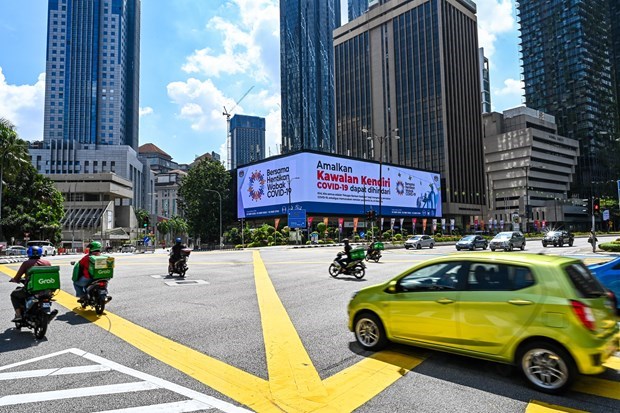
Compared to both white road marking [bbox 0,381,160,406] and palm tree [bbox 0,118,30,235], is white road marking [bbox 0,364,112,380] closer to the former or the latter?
white road marking [bbox 0,381,160,406]

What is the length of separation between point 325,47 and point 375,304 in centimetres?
17605

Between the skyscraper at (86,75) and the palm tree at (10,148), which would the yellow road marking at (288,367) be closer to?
the palm tree at (10,148)

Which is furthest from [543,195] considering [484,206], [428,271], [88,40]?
[88,40]

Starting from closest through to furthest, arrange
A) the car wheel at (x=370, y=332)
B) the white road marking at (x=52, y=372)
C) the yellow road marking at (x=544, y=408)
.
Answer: the yellow road marking at (x=544, y=408) < the white road marking at (x=52, y=372) < the car wheel at (x=370, y=332)

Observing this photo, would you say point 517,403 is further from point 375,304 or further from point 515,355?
point 375,304

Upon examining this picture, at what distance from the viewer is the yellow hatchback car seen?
13.9ft

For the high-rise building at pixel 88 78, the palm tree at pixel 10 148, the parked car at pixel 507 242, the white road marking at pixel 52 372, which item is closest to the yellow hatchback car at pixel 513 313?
the white road marking at pixel 52 372

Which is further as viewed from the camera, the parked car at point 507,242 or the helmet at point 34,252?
the parked car at point 507,242

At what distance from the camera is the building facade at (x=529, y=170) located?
116500mm

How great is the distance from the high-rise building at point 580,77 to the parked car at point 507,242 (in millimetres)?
129443

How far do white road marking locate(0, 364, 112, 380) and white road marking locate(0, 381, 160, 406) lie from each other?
2.10 feet

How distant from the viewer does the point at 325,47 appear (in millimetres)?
167375

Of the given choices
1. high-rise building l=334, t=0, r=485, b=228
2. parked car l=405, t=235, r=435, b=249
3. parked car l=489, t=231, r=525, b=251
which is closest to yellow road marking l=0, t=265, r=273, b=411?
parked car l=489, t=231, r=525, b=251

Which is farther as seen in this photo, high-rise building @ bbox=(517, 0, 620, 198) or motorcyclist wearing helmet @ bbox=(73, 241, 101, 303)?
high-rise building @ bbox=(517, 0, 620, 198)
